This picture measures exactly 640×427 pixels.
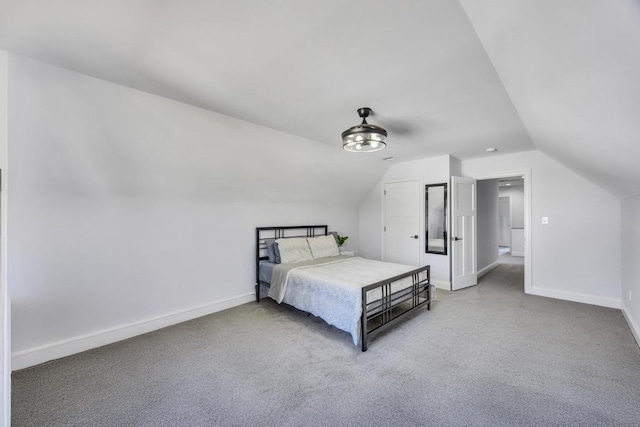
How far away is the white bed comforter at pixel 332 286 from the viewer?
279cm

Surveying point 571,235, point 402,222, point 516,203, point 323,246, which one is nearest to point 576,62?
point 323,246

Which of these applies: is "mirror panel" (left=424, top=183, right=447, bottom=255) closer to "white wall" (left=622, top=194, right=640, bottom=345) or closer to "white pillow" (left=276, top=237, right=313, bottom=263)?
"white wall" (left=622, top=194, right=640, bottom=345)

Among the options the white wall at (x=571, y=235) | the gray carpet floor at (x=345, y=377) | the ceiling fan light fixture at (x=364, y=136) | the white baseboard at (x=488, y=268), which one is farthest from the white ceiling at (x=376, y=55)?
the white baseboard at (x=488, y=268)

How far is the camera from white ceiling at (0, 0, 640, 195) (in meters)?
1.25

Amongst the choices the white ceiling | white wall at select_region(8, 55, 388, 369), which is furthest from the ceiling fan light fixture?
white wall at select_region(8, 55, 388, 369)

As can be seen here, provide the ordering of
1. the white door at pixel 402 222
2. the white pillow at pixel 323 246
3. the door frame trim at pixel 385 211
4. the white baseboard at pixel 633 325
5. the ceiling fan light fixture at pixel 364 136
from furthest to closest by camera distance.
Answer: the white door at pixel 402 222 → the door frame trim at pixel 385 211 → the white pillow at pixel 323 246 → the white baseboard at pixel 633 325 → the ceiling fan light fixture at pixel 364 136

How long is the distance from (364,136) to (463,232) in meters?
3.35

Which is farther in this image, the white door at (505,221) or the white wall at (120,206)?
the white door at (505,221)

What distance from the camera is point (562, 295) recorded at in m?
4.24

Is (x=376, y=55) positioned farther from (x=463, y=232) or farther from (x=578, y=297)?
(x=578, y=297)

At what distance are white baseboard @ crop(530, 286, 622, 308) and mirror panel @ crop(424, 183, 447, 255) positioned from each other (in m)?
1.57

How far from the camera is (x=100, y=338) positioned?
2.77 m

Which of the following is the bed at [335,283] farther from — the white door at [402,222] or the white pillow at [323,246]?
the white door at [402,222]

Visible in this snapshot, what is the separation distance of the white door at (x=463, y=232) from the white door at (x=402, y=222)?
0.65m
